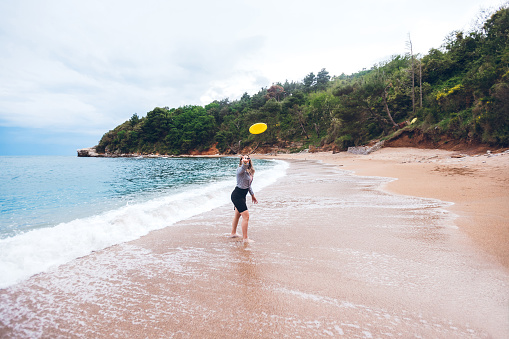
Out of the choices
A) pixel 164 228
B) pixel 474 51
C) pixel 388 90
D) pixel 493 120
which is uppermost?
pixel 474 51

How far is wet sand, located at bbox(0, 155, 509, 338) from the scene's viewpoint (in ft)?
7.34

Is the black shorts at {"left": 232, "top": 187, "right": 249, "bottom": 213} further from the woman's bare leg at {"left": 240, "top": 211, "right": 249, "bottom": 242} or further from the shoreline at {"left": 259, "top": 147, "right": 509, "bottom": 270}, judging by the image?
Answer: the shoreline at {"left": 259, "top": 147, "right": 509, "bottom": 270}

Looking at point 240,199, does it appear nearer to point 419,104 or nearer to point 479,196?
point 479,196

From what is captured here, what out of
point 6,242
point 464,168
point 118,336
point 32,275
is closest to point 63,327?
point 118,336

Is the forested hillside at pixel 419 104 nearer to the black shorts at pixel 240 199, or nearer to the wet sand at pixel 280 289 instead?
the wet sand at pixel 280 289

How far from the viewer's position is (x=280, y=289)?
115 inches

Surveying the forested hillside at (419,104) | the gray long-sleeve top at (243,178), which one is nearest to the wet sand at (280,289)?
the gray long-sleeve top at (243,178)

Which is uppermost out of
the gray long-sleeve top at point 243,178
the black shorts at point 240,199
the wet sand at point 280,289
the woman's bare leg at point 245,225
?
the gray long-sleeve top at point 243,178

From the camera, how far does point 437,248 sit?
3.87 metres

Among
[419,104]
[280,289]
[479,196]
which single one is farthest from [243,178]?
[419,104]

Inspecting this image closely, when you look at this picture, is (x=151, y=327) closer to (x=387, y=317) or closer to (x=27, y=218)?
(x=387, y=317)

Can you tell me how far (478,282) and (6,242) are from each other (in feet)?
24.3

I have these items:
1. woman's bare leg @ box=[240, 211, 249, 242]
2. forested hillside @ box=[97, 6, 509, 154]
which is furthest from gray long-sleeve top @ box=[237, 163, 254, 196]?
forested hillside @ box=[97, 6, 509, 154]

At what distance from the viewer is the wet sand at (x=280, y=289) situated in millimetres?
2236
